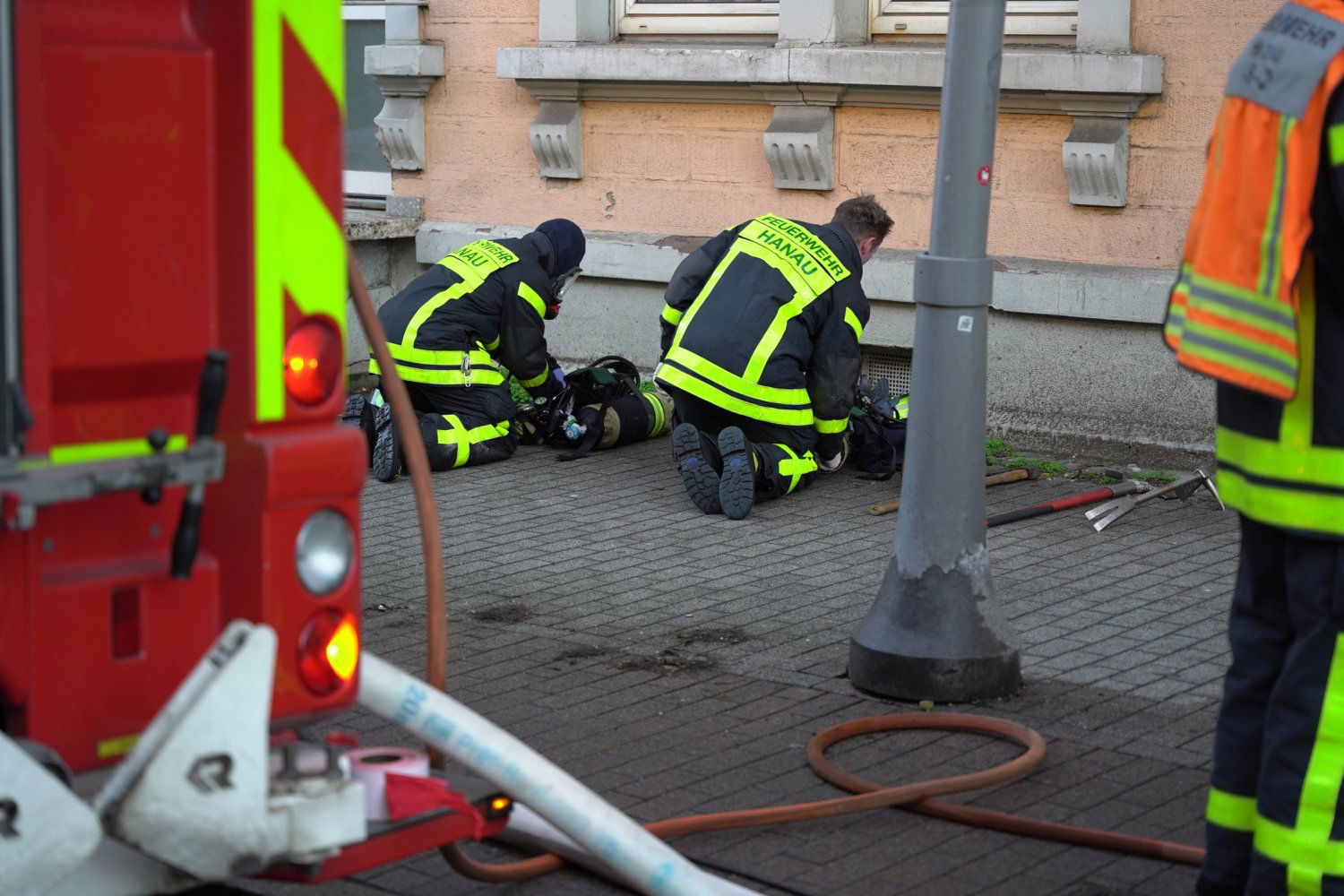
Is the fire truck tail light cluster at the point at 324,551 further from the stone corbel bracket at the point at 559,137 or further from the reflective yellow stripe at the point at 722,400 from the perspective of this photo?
the stone corbel bracket at the point at 559,137

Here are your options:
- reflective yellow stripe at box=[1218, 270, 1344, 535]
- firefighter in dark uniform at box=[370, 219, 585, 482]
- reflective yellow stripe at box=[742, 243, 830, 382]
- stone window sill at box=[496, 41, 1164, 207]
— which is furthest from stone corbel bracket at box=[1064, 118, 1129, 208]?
reflective yellow stripe at box=[1218, 270, 1344, 535]

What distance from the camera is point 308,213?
2.82 metres

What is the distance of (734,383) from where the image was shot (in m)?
7.74

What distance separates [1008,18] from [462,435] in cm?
348

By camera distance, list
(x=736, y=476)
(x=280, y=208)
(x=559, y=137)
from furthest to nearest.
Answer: (x=559, y=137)
(x=736, y=476)
(x=280, y=208)

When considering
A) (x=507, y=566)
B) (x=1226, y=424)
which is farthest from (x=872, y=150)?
(x=1226, y=424)

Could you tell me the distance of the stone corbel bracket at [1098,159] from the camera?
27.2 ft

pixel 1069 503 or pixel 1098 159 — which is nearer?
pixel 1069 503

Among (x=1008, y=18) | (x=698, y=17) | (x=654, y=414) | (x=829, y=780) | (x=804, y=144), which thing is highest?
(x=698, y=17)

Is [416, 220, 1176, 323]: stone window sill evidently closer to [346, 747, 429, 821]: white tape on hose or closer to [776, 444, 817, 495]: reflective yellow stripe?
[776, 444, 817, 495]: reflective yellow stripe

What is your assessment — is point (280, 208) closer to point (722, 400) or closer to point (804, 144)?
point (722, 400)

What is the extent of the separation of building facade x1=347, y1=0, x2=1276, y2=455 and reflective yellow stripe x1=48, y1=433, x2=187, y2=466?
20.7ft

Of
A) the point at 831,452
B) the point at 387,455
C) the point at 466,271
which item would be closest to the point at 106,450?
the point at 387,455

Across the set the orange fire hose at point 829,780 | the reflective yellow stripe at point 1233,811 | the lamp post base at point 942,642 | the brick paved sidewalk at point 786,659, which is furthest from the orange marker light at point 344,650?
the lamp post base at point 942,642
